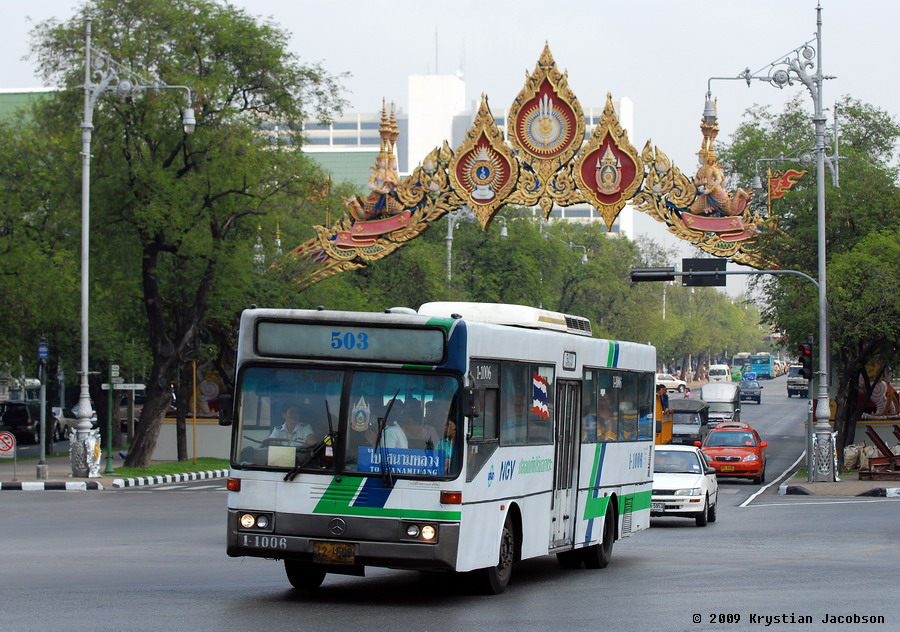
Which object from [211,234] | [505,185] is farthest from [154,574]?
[505,185]

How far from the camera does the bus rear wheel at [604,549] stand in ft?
55.1

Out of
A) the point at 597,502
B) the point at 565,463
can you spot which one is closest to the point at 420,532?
the point at 565,463

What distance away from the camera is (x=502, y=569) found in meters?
13.5

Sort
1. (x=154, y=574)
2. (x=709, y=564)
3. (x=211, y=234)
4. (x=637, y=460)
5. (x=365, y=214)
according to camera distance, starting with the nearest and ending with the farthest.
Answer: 1. (x=154, y=574)
2. (x=709, y=564)
3. (x=637, y=460)
4. (x=211, y=234)
5. (x=365, y=214)

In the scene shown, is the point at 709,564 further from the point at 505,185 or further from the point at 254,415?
the point at 505,185

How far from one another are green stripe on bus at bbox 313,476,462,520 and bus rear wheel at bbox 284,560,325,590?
4.07ft

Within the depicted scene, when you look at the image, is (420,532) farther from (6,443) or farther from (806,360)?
A: (806,360)

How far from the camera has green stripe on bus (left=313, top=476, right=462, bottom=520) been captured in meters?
12.1

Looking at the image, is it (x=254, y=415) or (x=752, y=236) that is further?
(x=752, y=236)

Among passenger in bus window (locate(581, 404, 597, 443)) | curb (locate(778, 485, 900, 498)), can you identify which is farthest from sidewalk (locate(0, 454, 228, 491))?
passenger in bus window (locate(581, 404, 597, 443))

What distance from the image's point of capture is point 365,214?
4888 centimetres

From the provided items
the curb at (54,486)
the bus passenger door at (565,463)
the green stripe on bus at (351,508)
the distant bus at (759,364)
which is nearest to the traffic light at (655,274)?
the curb at (54,486)

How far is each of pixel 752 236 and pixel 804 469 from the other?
25.6 ft

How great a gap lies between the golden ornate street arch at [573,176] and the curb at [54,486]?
14.5 metres
